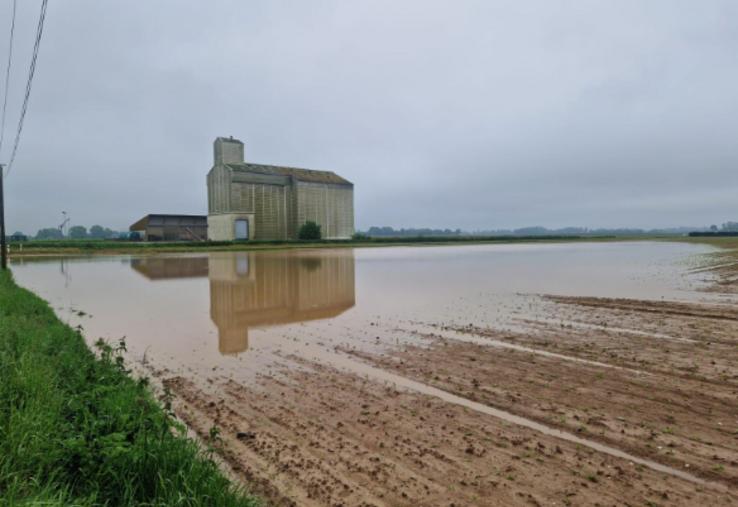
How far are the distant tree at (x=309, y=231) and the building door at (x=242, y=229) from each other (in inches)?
380

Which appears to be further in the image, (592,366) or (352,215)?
(352,215)

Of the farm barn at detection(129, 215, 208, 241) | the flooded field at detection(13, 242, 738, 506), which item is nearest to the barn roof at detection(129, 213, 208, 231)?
the farm barn at detection(129, 215, 208, 241)

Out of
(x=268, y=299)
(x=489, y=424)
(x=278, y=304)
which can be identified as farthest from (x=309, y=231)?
(x=489, y=424)

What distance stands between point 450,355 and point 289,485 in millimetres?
5242

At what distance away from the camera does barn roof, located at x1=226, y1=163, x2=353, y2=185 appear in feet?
243

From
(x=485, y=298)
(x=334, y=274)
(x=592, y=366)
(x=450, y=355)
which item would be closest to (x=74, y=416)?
(x=450, y=355)

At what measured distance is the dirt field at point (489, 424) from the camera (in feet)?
13.5

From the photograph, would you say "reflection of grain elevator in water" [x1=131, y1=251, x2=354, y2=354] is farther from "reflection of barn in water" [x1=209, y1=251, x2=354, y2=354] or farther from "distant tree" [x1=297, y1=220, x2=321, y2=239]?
"distant tree" [x1=297, y1=220, x2=321, y2=239]

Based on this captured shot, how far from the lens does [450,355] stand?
28.9ft

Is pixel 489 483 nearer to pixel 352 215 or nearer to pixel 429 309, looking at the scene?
pixel 429 309

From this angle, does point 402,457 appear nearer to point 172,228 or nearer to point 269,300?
point 269,300

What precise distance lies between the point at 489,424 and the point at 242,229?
2795 inches

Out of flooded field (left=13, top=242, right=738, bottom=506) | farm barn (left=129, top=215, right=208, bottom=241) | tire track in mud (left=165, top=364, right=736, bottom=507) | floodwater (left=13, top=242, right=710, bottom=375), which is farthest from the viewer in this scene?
farm barn (left=129, top=215, right=208, bottom=241)

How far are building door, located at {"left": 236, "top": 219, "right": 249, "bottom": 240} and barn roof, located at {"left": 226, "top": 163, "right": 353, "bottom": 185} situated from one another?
29.7 feet
